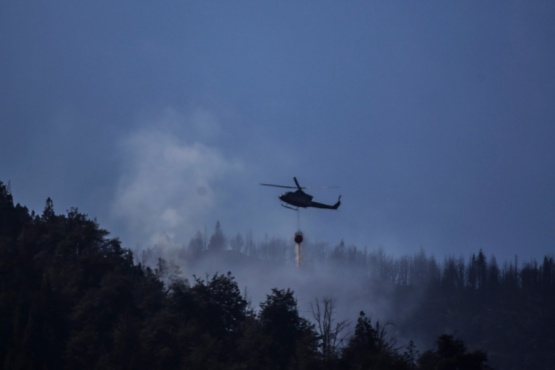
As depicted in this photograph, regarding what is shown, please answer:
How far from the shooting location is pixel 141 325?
8400cm

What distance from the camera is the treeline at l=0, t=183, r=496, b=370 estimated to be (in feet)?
249

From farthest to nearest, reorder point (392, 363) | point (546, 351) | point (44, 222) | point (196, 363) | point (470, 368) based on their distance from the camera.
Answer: point (546, 351), point (44, 222), point (196, 363), point (392, 363), point (470, 368)

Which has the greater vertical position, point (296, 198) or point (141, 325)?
point (296, 198)

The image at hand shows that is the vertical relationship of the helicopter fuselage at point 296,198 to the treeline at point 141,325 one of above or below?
above

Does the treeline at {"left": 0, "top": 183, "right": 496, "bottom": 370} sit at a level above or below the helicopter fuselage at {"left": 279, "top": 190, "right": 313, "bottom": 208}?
below

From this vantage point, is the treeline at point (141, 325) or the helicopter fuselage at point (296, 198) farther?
the helicopter fuselage at point (296, 198)

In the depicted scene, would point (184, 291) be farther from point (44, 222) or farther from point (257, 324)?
point (44, 222)

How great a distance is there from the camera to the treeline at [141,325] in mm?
75812

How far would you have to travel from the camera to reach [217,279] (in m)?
90.3

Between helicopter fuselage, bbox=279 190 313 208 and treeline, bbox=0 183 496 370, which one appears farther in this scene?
helicopter fuselage, bbox=279 190 313 208

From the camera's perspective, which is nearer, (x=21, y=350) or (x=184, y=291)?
(x=21, y=350)

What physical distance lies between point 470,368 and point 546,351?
143m

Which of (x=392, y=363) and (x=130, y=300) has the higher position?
(x=130, y=300)

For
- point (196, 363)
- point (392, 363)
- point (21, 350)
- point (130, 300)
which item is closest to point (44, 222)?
point (130, 300)
